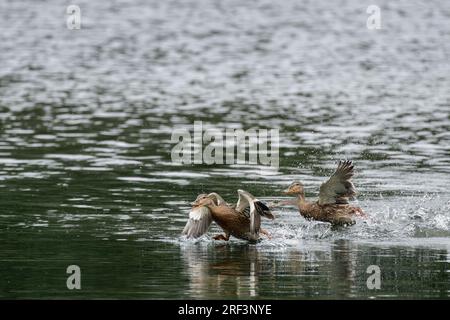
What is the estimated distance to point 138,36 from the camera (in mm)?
45281

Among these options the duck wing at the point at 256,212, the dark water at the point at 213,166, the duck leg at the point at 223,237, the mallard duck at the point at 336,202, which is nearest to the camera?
the dark water at the point at 213,166

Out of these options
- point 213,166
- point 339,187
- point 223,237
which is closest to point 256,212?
point 223,237

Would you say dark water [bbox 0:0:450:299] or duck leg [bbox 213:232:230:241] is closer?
dark water [bbox 0:0:450:299]

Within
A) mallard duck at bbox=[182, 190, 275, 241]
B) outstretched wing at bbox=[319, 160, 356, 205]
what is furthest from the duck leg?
outstretched wing at bbox=[319, 160, 356, 205]

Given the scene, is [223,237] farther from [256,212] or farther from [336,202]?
[336,202]

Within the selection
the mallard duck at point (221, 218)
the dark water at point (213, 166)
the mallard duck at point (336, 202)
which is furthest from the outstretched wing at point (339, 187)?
the mallard duck at point (221, 218)

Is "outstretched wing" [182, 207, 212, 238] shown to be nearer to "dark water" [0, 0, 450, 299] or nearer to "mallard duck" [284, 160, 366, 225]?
"dark water" [0, 0, 450, 299]

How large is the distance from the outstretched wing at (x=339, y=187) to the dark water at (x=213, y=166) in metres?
0.47

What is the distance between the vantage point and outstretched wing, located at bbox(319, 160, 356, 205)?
16.9 meters

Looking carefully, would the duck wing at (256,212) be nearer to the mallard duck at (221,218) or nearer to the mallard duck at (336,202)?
the mallard duck at (221,218)

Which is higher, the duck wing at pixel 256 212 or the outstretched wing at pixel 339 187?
the outstretched wing at pixel 339 187

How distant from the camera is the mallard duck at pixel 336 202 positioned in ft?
55.6

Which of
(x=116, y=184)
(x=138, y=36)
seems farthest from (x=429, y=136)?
(x=138, y=36)

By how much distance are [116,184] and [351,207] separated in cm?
449
